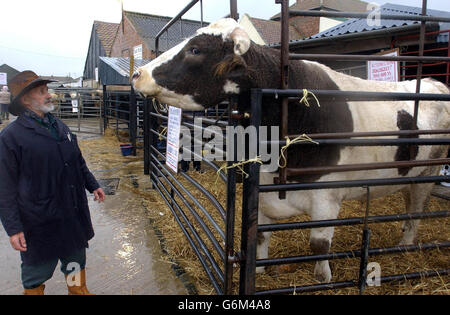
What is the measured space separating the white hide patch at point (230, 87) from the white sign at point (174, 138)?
1.22 metres

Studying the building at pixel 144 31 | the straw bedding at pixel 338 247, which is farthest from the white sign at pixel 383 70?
the building at pixel 144 31

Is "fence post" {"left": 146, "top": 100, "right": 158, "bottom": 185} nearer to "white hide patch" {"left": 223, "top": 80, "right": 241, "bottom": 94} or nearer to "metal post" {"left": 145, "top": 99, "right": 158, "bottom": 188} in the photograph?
"metal post" {"left": 145, "top": 99, "right": 158, "bottom": 188}

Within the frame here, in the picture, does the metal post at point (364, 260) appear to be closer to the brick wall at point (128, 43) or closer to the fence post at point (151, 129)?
the fence post at point (151, 129)

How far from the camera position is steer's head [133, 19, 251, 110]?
6.85ft

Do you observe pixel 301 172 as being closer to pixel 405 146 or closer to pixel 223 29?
pixel 223 29

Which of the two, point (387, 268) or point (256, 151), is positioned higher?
point (256, 151)

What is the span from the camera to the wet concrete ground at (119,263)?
8.59ft

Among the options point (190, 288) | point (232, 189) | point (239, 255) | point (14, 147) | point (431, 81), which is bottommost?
point (190, 288)

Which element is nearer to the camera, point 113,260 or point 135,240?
point 113,260
